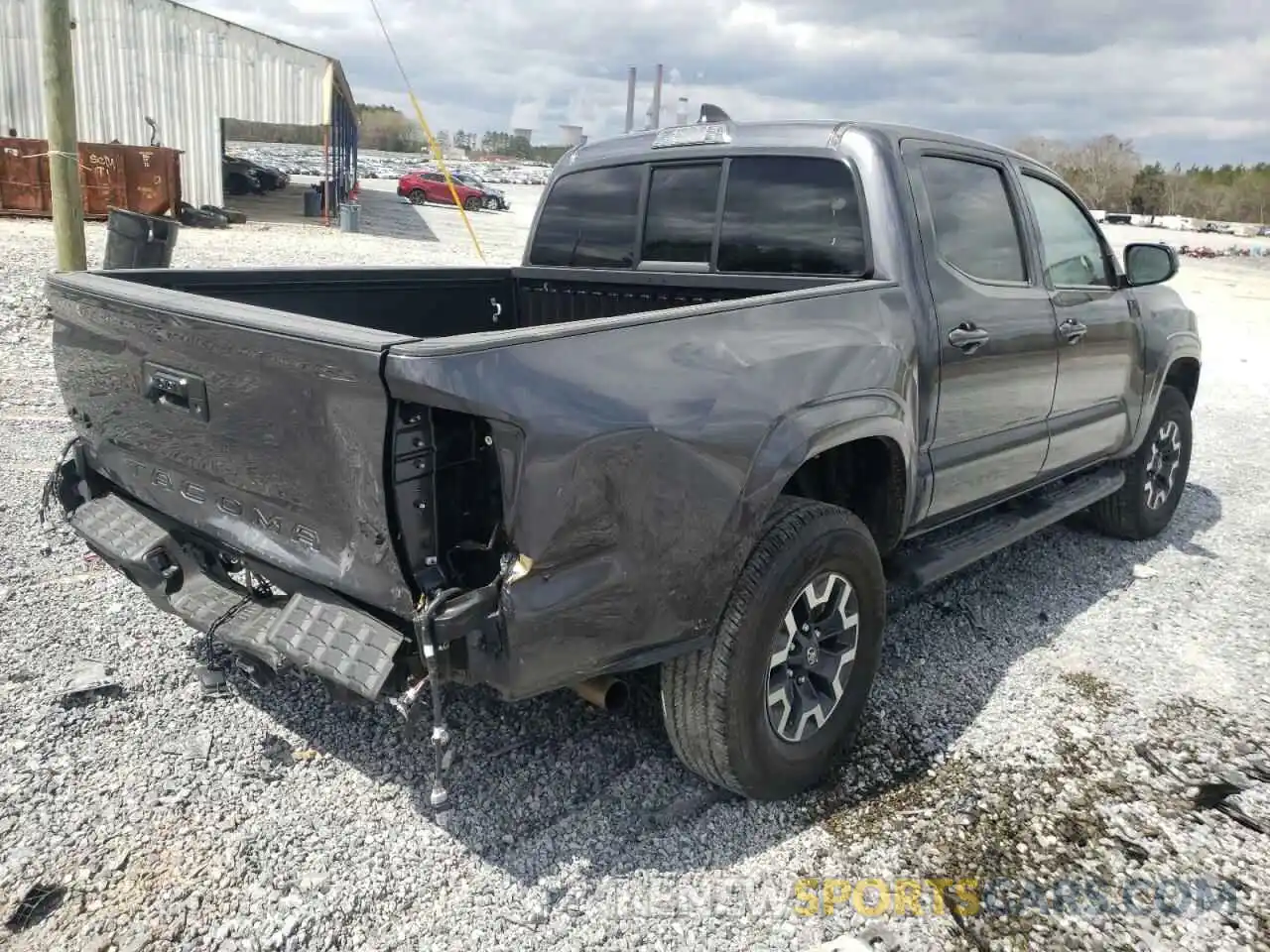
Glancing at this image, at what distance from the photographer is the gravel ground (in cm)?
248

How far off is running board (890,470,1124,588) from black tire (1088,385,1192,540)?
0.73 ft

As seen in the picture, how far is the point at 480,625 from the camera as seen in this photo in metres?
2.21

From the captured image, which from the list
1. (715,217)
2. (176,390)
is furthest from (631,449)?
(715,217)

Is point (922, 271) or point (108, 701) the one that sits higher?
point (922, 271)

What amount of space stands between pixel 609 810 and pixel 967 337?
2125mm

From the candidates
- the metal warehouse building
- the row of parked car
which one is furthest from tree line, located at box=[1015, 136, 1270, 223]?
the metal warehouse building

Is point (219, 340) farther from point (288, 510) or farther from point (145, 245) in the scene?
point (145, 245)

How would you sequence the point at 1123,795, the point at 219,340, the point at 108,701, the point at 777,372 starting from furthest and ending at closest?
the point at 108,701, the point at 1123,795, the point at 777,372, the point at 219,340

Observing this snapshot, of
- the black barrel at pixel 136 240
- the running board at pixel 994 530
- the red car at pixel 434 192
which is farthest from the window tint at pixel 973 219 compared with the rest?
the red car at pixel 434 192

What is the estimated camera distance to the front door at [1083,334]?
430 centimetres

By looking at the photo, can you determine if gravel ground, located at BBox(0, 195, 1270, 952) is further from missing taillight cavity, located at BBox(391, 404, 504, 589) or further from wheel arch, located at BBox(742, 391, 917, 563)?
missing taillight cavity, located at BBox(391, 404, 504, 589)

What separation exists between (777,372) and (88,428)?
90.1 inches

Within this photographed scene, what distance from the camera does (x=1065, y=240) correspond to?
178 inches

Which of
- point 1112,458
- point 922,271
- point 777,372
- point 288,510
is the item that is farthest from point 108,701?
point 1112,458
